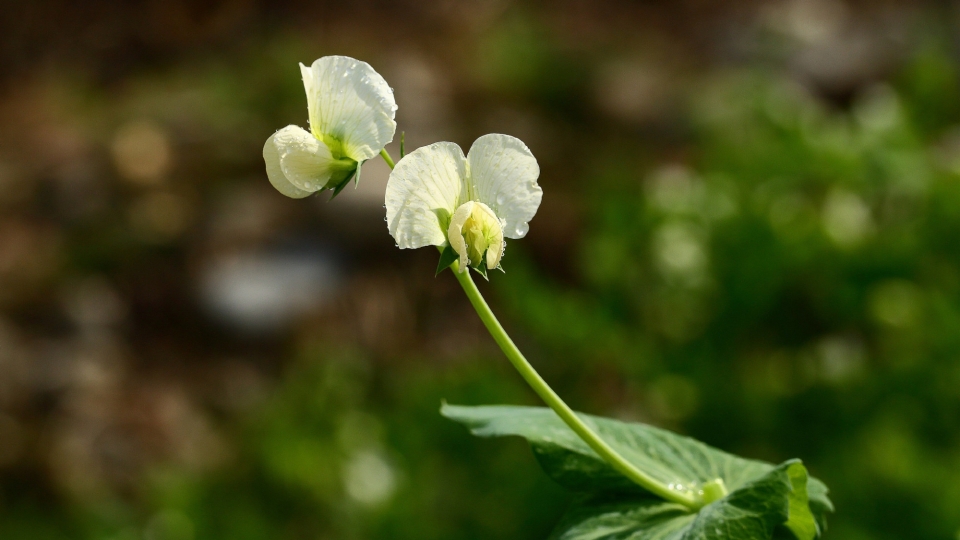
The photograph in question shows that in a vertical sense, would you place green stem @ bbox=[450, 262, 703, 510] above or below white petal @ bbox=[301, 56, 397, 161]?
below

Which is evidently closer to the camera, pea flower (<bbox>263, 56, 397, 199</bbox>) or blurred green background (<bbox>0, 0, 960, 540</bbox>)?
pea flower (<bbox>263, 56, 397, 199</bbox>)

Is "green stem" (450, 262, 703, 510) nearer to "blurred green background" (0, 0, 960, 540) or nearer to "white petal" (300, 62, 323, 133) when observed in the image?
"white petal" (300, 62, 323, 133)

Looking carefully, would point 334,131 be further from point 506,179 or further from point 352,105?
point 506,179

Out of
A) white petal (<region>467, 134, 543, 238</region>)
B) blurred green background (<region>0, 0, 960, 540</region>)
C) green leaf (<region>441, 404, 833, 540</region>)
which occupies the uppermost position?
white petal (<region>467, 134, 543, 238</region>)

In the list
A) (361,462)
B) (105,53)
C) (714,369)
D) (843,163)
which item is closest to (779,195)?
(843,163)

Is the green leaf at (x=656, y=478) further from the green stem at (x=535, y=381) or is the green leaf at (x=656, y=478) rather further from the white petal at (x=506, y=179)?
the white petal at (x=506, y=179)

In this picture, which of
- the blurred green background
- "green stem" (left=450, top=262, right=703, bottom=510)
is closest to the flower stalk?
"green stem" (left=450, top=262, right=703, bottom=510)

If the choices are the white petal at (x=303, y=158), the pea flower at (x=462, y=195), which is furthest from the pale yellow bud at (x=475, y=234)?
the white petal at (x=303, y=158)
